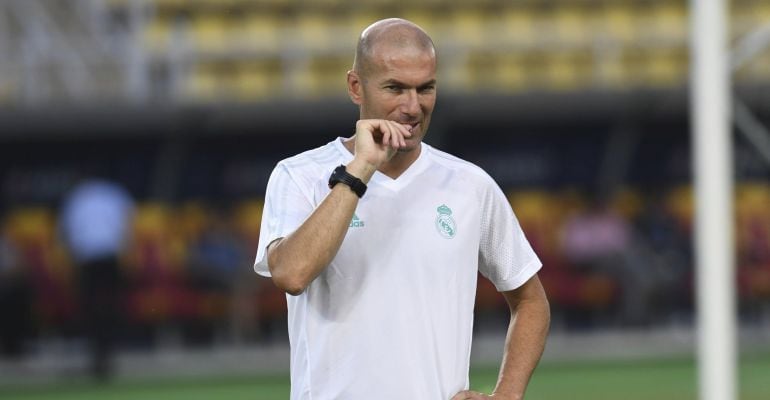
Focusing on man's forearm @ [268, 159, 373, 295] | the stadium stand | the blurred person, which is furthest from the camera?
the stadium stand

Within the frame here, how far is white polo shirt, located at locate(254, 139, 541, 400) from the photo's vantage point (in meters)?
3.90

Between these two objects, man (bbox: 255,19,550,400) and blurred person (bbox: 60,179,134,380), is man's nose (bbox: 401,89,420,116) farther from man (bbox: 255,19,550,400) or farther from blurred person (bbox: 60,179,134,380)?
blurred person (bbox: 60,179,134,380)

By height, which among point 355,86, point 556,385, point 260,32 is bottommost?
point 556,385

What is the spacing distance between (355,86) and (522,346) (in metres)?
0.77

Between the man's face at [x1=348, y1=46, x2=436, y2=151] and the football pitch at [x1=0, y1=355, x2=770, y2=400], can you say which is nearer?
the man's face at [x1=348, y1=46, x2=436, y2=151]

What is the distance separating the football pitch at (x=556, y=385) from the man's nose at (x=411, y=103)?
8525 mm

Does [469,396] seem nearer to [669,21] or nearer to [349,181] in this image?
[349,181]

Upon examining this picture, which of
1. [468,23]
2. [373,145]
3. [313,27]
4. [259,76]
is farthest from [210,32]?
[373,145]

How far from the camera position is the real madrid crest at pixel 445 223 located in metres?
3.99

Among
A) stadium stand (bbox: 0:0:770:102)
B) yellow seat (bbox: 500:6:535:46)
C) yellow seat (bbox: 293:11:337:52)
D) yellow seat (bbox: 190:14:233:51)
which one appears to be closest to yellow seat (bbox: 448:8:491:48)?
stadium stand (bbox: 0:0:770:102)

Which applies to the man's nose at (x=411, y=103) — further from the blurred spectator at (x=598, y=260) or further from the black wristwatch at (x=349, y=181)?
the blurred spectator at (x=598, y=260)

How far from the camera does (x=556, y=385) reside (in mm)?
13812

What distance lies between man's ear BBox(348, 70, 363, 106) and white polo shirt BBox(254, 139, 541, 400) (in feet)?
0.46

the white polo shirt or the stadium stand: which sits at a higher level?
the stadium stand
